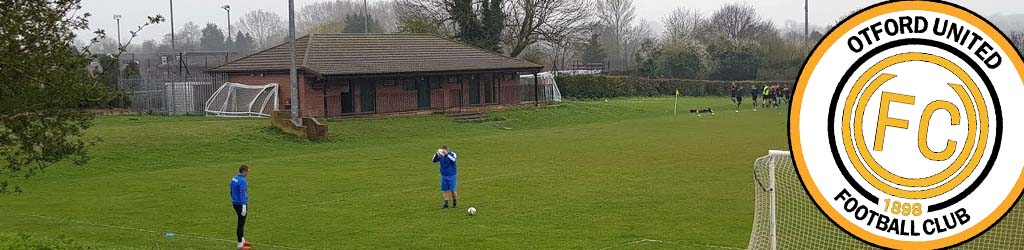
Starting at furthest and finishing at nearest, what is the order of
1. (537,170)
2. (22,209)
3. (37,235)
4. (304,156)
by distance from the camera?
(304,156) < (537,170) < (22,209) < (37,235)

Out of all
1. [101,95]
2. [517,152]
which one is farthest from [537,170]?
[101,95]

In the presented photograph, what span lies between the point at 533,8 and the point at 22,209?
55.2 m

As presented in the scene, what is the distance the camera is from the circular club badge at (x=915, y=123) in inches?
115

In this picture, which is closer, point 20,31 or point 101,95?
point 20,31

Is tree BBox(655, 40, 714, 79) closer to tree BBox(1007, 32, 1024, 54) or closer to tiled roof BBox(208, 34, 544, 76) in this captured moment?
tiled roof BBox(208, 34, 544, 76)

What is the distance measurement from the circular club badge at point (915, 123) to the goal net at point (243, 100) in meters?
46.3

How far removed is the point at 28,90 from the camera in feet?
43.7

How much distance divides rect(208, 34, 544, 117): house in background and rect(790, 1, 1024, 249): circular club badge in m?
43.4

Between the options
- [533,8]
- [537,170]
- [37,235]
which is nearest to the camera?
[37,235]

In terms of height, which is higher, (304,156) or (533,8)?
(533,8)

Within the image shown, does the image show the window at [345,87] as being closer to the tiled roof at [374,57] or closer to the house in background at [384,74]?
the house in background at [384,74]

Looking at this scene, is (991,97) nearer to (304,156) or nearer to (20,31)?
(20,31)

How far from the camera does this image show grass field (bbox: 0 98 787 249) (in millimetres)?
18562

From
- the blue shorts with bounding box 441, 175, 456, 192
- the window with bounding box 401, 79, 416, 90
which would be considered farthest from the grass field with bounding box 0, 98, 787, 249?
the window with bounding box 401, 79, 416, 90
